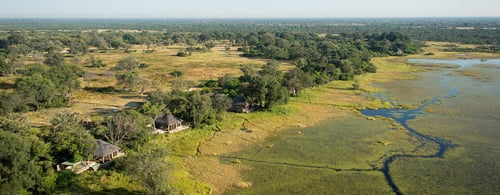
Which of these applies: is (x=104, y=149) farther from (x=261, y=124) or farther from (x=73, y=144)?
(x=261, y=124)

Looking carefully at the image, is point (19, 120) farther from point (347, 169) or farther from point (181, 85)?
point (347, 169)

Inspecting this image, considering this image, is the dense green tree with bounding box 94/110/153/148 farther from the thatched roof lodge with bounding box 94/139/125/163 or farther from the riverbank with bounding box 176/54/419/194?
the riverbank with bounding box 176/54/419/194

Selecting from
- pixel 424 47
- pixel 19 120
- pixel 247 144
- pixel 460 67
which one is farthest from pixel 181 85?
pixel 424 47

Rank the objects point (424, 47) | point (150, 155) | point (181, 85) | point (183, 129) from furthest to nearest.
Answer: point (424, 47), point (181, 85), point (183, 129), point (150, 155)

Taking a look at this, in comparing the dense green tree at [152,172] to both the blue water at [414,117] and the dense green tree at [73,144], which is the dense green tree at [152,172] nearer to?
the dense green tree at [73,144]

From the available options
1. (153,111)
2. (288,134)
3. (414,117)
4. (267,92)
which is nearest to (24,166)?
(153,111)

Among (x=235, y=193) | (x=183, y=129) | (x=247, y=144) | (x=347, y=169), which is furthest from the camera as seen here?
(x=183, y=129)

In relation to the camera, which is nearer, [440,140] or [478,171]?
[478,171]

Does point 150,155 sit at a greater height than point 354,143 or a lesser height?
greater
